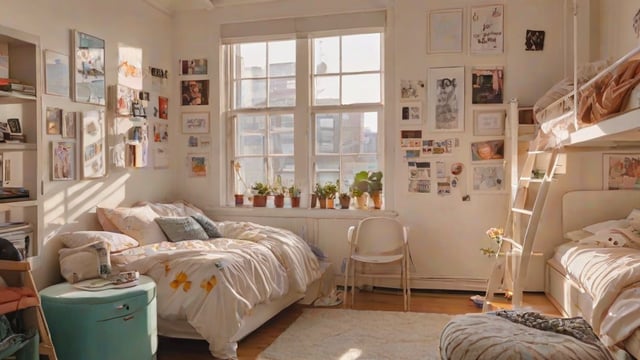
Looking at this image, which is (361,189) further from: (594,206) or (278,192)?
(594,206)

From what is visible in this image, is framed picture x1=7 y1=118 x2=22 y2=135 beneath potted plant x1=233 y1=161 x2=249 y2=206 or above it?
above

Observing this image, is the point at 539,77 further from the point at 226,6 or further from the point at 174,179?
the point at 174,179

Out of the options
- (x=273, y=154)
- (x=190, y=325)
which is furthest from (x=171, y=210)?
(x=190, y=325)

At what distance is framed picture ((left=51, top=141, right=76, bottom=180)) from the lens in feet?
11.5

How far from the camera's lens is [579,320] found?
2.41 m

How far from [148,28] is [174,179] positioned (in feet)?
4.99

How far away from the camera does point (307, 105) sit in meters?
4.88

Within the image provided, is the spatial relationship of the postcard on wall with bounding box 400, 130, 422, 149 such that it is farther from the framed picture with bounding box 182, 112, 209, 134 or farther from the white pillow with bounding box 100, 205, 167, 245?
the white pillow with bounding box 100, 205, 167, 245

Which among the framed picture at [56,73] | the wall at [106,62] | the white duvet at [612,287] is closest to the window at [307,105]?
the wall at [106,62]

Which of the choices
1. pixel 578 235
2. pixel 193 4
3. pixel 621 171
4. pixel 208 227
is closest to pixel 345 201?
pixel 208 227

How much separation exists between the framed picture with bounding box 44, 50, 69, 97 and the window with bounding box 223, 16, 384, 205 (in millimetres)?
1789

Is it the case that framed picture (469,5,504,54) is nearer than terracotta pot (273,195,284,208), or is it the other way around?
framed picture (469,5,504,54)

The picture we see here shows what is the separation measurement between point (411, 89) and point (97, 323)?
3252 mm

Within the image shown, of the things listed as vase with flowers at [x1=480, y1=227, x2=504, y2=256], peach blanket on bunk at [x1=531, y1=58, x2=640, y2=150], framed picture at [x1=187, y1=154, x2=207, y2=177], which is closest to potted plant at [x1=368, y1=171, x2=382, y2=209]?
vase with flowers at [x1=480, y1=227, x2=504, y2=256]
